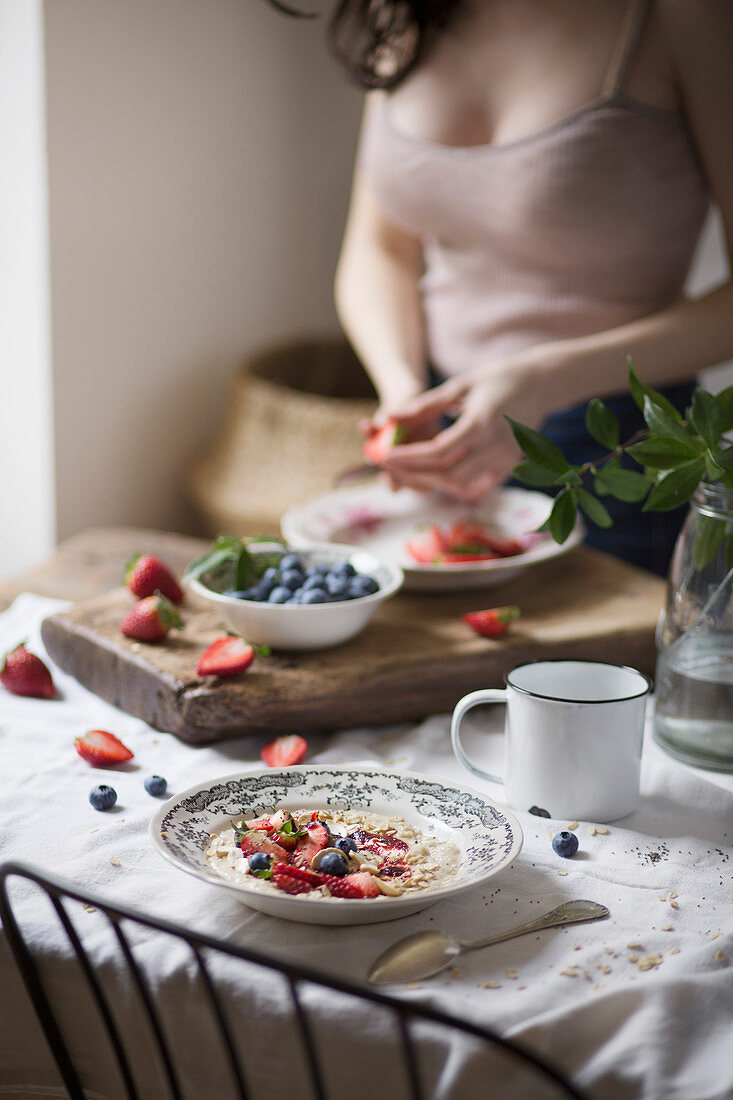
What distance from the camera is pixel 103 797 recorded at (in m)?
0.86

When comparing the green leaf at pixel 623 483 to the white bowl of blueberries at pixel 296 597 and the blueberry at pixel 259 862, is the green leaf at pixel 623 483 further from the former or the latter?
the blueberry at pixel 259 862

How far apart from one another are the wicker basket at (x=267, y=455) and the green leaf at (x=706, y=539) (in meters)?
1.32

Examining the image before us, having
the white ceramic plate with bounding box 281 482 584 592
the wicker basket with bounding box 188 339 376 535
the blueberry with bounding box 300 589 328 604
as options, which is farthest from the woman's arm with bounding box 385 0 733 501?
the wicker basket with bounding box 188 339 376 535

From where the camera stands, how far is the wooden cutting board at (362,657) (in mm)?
1001

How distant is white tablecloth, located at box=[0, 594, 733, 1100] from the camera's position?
0.62m

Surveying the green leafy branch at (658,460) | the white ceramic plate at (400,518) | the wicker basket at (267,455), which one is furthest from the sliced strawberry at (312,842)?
the wicker basket at (267,455)

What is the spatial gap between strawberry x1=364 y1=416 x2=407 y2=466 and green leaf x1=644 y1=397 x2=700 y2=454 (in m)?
0.46

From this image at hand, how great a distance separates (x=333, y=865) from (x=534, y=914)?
0.15m

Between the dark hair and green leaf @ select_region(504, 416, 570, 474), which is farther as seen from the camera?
the dark hair

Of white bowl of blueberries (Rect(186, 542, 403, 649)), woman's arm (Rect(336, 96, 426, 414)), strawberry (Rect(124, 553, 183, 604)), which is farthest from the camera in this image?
woman's arm (Rect(336, 96, 426, 414))

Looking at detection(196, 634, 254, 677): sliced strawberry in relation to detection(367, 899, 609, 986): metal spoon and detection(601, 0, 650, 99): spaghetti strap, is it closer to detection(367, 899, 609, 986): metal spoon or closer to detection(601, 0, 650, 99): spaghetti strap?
detection(367, 899, 609, 986): metal spoon

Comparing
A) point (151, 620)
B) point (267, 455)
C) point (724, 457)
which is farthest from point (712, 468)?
point (267, 455)

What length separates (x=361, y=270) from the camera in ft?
5.54

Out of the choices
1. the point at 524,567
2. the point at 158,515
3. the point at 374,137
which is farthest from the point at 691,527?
the point at 158,515
